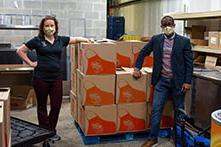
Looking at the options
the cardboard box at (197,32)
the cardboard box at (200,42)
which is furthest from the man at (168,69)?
the cardboard box at (197,32)

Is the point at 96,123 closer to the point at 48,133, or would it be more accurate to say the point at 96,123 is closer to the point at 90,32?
the point at 48,133

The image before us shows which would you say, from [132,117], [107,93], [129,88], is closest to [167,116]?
[132,117]

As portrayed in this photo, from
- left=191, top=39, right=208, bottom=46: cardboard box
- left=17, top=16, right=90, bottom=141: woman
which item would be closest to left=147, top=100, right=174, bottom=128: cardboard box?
left=191, top=39, right=208, bottom=46: cardboard box

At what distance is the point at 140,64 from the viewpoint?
3.51 m

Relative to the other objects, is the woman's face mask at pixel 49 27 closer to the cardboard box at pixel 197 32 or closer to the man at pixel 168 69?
the man at pixel 168 69

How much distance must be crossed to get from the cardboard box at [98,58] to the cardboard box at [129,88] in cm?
16

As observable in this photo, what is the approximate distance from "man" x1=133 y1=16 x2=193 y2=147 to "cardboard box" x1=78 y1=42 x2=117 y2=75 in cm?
46

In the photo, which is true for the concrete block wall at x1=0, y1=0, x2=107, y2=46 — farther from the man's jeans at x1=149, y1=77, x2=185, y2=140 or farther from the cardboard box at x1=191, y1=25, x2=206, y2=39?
the man's jeans at x1=149, y1=77, x2=185, y2=140

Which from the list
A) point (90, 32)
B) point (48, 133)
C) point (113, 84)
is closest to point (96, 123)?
point (113, 84)

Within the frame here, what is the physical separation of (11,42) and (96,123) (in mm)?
2774

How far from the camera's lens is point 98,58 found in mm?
3387

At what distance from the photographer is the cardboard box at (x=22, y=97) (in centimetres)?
500

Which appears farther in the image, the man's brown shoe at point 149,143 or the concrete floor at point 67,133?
the concrete floor at point 67,133

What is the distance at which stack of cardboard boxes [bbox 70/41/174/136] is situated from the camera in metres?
3.39
